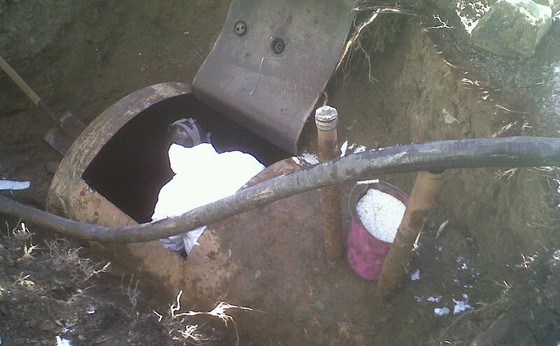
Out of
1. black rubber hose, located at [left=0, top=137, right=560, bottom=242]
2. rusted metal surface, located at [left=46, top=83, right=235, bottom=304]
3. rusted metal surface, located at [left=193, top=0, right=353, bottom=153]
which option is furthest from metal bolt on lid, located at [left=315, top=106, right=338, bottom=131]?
rusted metal surface, located at [left=193, top=0, right=353, bottom=153]

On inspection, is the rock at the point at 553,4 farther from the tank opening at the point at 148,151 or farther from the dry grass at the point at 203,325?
the dry grass at the point at 203,325

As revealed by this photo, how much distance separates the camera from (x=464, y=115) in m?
2.33

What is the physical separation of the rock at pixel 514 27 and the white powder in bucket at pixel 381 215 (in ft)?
3.12

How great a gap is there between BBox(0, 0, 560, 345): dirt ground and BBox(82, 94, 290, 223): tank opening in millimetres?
419

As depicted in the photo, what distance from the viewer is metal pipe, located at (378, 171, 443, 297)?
1.66 metres

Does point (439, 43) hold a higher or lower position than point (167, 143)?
higher

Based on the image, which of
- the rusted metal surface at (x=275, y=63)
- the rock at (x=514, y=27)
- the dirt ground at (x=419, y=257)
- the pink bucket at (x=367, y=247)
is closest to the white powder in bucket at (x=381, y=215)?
the pink bucket at (x=367, y=247)

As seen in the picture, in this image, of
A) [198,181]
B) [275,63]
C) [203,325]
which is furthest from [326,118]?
[275,63]

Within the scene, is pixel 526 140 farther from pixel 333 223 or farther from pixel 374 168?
pixel 333 223

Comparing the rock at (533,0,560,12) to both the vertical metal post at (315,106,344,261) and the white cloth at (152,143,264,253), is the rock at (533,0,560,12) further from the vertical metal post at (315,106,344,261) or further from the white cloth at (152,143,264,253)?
the white cloth at (152,143,264,253)

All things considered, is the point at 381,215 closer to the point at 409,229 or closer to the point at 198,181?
the point at 409,229

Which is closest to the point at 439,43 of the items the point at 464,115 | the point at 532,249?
the point at 464,115

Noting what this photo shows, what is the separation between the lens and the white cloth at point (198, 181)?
2.30m

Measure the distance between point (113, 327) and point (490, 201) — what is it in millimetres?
1743
